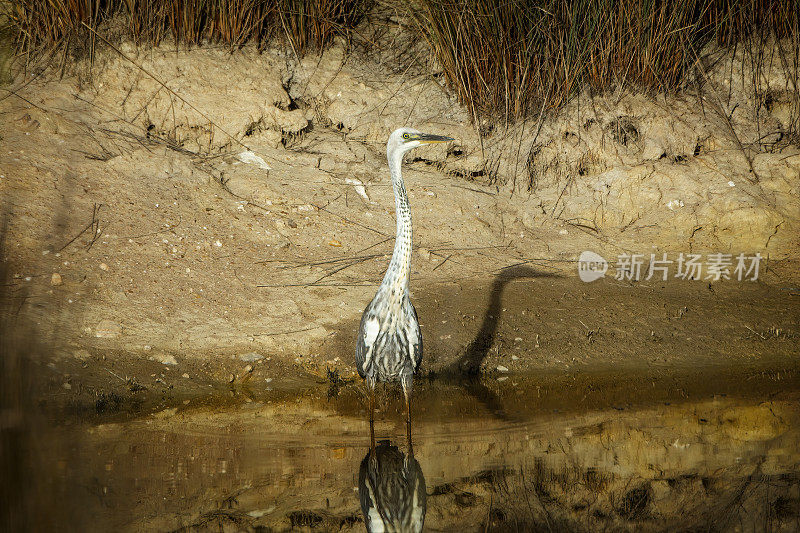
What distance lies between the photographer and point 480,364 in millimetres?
5895

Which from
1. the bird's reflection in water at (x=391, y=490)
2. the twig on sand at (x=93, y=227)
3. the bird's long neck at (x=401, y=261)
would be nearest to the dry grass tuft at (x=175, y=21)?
the twig on sand at (x=93, y=227)

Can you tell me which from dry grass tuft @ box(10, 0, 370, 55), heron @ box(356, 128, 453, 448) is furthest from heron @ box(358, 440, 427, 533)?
dry grass tuft @ box(10, 0, 370, 55)

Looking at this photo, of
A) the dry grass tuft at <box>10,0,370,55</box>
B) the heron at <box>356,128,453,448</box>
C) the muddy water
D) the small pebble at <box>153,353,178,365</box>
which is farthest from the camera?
the dry grass tuft at <box>10,0,370,55</box>

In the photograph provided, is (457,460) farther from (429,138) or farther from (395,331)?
(429,138)

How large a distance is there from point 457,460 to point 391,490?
1.57ft

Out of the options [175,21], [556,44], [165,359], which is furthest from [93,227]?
[556,44]

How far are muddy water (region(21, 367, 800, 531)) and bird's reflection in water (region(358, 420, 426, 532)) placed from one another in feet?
0.06

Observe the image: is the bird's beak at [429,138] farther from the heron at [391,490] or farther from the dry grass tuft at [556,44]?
the dry grass tuft at [556,44]

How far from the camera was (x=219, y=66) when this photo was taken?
8539mm

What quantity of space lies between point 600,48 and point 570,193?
1.61 meters

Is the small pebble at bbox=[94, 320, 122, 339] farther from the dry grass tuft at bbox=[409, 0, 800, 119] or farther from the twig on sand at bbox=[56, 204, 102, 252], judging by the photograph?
the dry grass tuft at bbox=[409, 0, 800, 119]

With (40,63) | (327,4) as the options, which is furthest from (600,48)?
(40,63)

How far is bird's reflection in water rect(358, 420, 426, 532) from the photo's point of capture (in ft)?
12.5

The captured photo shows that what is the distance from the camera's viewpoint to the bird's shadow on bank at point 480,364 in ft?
17.6
